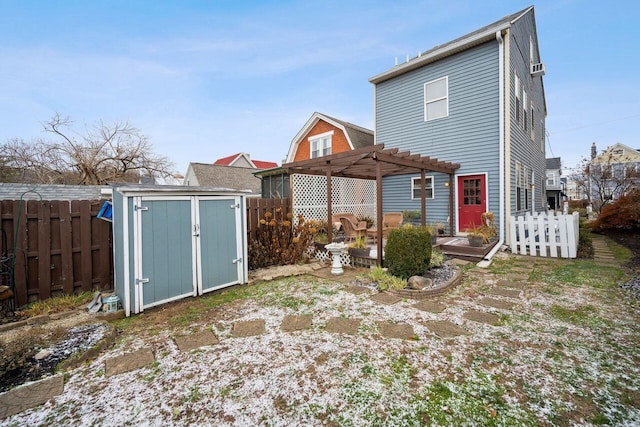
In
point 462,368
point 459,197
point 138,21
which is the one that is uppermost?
point 138,21

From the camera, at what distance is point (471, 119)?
8.66 meters

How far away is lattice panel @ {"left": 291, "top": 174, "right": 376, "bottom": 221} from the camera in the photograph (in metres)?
7.82

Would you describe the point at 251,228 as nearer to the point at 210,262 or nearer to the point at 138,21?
the point at 210,262

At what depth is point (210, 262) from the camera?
4.43 meters

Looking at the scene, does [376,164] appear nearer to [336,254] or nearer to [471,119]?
[336,254]

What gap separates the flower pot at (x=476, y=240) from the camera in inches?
279

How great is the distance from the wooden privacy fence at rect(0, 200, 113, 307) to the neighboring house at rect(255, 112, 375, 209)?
4.56m

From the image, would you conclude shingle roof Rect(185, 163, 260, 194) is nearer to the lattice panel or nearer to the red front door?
the lattice panel

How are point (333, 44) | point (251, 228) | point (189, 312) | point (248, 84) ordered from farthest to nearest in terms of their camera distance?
point (248, 84) < point (333, 44) < point (251, 228) < point (189, 312)

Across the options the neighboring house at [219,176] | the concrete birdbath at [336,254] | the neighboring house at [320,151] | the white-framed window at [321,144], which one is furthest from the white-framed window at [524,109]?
the neighboring house at [219,176]

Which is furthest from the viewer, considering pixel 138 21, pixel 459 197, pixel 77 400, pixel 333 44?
pixel 333 44

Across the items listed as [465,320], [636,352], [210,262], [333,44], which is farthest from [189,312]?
[333,44]

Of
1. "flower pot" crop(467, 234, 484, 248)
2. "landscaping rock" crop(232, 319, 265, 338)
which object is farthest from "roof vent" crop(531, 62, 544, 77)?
"landscaping rock" crop(232, 319, 265, 338)

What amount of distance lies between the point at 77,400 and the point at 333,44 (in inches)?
466
